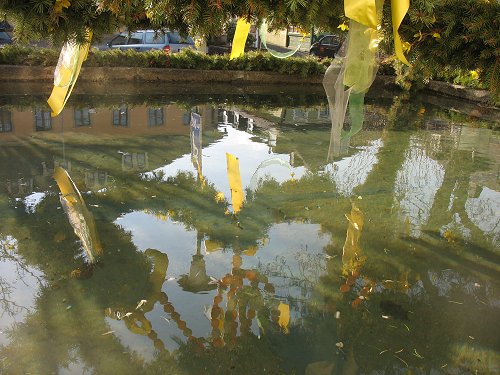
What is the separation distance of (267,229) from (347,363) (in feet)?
7.11

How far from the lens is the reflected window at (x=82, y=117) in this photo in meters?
9.55

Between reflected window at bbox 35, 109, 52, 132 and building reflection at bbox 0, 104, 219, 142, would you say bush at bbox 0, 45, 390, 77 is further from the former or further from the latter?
reflected window at bbox 35, 109, 52, 132

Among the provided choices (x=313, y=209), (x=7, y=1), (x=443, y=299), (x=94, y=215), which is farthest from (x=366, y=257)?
(x=7, y=1)

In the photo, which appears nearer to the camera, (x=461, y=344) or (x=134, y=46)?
(x=461, y=344)

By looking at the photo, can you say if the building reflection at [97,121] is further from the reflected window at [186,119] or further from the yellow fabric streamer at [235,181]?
the yellow fabric streamer at [235,181]

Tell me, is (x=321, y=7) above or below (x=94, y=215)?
above

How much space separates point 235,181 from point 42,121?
463cm

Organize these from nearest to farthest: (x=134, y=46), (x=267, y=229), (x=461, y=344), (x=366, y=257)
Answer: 1. (x=461, y=344)
2. (x=366, y=257)
3. (x=267, y=229)
4. (x=134, y=46)

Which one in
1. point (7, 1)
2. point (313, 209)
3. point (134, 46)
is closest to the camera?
point (7, 1)

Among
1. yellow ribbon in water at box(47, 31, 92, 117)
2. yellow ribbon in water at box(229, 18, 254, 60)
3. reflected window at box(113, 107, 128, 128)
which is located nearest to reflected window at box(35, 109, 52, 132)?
reflected window at box(113, 107, 128, 128)

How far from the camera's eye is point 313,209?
5.88m

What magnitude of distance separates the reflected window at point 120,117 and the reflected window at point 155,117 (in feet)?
1.53

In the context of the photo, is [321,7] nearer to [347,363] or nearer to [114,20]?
[114,20]

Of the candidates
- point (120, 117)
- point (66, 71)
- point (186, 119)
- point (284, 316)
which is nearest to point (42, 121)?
point (120, 117)
